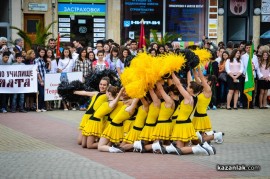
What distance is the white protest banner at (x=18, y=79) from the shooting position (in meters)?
21.1

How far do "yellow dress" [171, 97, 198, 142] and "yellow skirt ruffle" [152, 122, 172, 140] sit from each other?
0.10 metres

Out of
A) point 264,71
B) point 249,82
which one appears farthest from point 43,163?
point 264,71

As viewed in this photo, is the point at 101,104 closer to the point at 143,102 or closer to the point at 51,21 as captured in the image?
the point at 143,102

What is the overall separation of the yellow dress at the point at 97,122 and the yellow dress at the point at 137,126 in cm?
62

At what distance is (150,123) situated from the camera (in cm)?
1321

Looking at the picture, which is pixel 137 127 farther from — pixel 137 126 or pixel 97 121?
pixel 97 121

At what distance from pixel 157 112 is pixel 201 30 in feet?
60.7

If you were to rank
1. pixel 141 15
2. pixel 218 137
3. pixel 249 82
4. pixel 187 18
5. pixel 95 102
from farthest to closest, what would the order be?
pixel 187 18
pixel 141 15
pixel 249 82
pixel 218 137
pixel 95 102

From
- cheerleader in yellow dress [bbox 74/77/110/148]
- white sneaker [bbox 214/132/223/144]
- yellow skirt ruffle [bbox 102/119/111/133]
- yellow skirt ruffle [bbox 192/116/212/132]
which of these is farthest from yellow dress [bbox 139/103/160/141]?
white sneaker [bbox 214/132/223/144]

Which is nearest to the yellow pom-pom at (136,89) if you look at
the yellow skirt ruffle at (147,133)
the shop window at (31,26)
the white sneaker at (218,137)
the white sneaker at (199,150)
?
the yellow skirt ruffle at (147,133)

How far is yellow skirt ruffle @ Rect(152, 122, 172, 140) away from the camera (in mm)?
13070

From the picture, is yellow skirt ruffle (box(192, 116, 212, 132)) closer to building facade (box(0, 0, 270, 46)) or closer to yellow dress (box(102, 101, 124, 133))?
yellow dress (box(102, 101, 124, 133))

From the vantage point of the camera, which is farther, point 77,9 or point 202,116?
point 77,9

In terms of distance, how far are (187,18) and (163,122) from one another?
1853 cm
